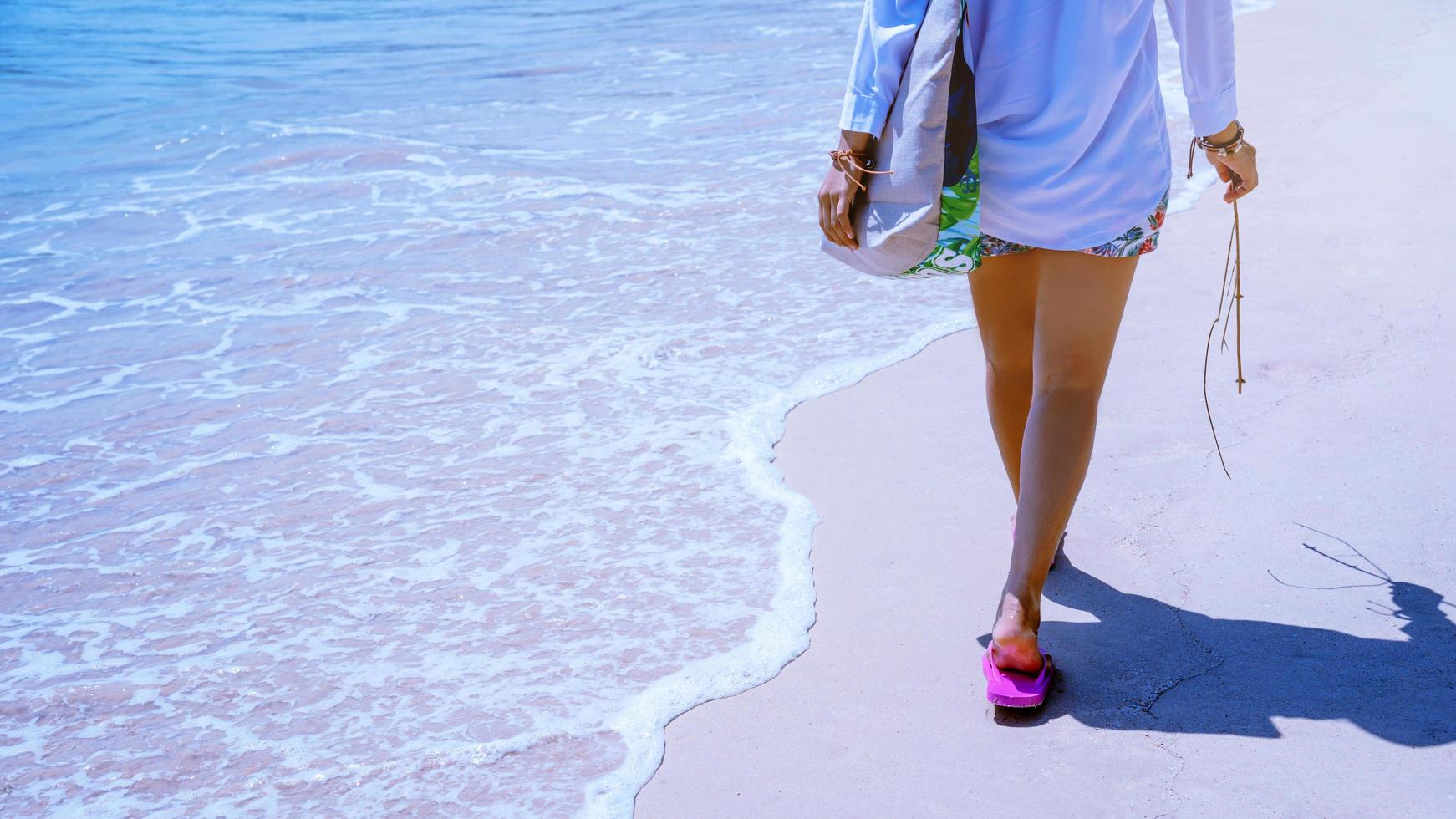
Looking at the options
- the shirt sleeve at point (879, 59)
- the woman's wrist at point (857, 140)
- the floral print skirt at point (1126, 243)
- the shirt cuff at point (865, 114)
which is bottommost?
the floral print skirt at point (1126, 243)

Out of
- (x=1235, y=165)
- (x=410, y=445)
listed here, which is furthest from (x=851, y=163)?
(x=410, y=445)

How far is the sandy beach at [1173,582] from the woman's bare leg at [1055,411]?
19 centimetres

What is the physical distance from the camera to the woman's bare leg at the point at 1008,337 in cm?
229

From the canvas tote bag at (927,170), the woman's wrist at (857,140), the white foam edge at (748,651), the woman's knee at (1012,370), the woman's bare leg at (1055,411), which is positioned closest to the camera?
the canvas tote bag at (927,170)

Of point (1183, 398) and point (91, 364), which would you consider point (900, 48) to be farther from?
point (91, 364)

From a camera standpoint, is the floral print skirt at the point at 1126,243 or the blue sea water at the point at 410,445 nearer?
the floral print skirt at the point at 1126,243

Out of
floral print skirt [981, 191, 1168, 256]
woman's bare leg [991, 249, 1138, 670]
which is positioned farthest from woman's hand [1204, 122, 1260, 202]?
woman's bare leg [991, 249, 1138, 670]

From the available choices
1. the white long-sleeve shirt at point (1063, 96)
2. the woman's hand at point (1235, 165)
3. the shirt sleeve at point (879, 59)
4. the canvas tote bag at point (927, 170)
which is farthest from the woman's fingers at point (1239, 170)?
the shirt sleeve at point (879, 59)

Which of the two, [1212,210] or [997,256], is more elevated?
[997,256]

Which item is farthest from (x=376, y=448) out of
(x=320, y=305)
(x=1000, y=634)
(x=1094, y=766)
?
(x=1094, y=766)

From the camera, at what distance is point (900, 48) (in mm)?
1995

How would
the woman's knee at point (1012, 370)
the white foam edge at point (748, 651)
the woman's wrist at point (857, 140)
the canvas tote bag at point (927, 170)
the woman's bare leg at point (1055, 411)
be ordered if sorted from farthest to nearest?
the woman's knee at point (1012, 370)
the white foam edge at point (748, 651)
the woman's bare leg at point (1055, 411)
the woman's wrist at point (857, 140)
the canvas tote bag at point (927, 170)

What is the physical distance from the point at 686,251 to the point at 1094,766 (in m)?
3.39

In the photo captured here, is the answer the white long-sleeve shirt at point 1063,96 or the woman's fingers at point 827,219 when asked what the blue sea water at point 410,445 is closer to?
the woman's fingers at point 827,219
